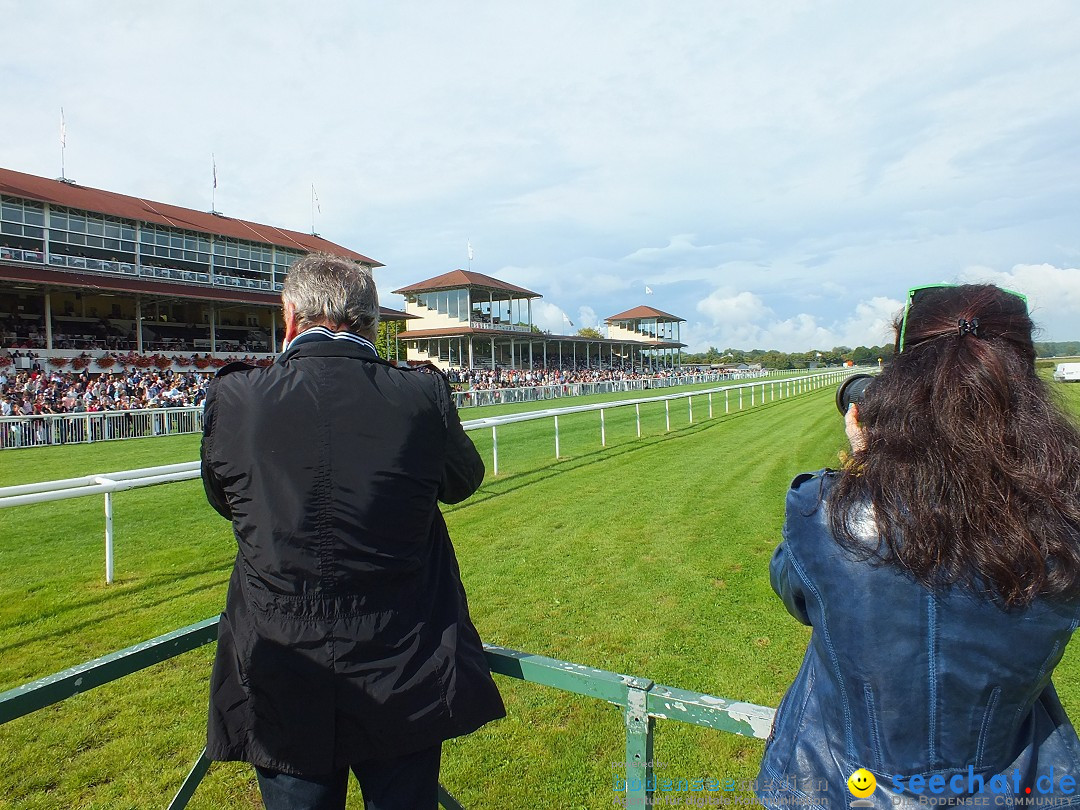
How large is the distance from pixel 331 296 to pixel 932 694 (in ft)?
4.97

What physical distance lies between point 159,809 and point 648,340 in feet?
222

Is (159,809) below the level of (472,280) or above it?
below

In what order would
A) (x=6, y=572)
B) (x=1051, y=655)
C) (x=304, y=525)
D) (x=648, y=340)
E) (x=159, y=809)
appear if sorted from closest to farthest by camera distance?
(x=1051, y=655), (x=304, y=525), (x=159, y=809), (x=6, y=572), (x=648, y=340)

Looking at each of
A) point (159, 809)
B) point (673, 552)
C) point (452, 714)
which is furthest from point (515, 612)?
point (452, 714)

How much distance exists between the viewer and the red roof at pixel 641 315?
69625 millimetres

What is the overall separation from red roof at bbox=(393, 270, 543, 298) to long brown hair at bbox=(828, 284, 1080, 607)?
4413cm

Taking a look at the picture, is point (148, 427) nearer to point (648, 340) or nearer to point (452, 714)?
point (452, 714)

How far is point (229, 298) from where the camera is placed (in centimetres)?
3055

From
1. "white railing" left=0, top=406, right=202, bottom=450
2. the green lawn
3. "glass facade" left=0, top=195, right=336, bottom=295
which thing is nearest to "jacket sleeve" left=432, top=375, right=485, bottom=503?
the green lawn

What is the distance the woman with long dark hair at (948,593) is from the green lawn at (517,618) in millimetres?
942

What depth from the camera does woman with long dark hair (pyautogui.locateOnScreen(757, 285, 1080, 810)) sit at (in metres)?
1.05

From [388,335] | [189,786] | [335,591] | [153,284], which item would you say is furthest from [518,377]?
[335,591]

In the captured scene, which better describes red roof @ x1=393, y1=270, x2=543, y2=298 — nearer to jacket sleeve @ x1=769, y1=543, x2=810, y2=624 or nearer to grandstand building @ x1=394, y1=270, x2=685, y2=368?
grandstand building @ x1=394, y1=270, x2=685, y2=368

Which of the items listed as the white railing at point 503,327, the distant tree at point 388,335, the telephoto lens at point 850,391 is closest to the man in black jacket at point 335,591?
the telephoto lens at point 850,391
